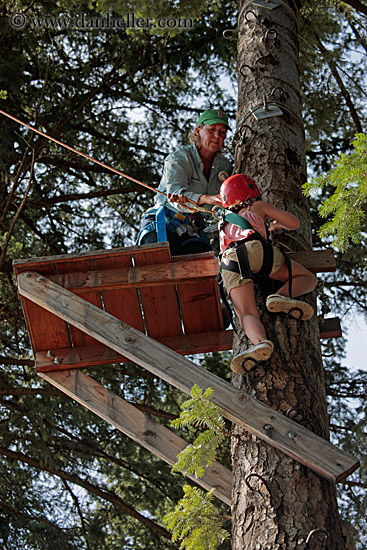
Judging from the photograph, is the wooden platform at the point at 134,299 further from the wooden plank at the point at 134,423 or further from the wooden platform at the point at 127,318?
the wooden plank at the point at 134,423

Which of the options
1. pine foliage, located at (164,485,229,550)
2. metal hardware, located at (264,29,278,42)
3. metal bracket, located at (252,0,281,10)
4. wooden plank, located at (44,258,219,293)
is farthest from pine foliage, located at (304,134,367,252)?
metal bracket, located at (252,0,281,10)

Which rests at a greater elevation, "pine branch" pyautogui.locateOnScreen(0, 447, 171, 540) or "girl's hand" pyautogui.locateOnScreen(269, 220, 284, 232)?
"girl's hand" pyautogui.locateOnScreen(269, 220, 284, 232)

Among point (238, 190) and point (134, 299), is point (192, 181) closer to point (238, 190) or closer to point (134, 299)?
point (134, 299)

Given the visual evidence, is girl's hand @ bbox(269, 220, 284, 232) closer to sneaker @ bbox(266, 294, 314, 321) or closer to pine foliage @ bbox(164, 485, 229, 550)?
sneaker @ bbox(266, 294, 314, 321)

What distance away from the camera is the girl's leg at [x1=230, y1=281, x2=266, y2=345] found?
3.31 metres

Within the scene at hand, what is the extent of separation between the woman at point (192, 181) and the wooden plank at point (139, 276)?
53 cm

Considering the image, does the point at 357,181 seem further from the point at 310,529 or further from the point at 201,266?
the point at 201,266

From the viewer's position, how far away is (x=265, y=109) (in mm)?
4367

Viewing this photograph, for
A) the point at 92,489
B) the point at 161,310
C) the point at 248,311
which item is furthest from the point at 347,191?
the point at 92,489

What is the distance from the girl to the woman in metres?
0.84

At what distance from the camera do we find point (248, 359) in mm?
3221

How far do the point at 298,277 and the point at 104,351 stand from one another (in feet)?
4.49

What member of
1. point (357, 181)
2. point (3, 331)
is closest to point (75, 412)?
point (3, 331)

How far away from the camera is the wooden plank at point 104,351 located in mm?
4285
